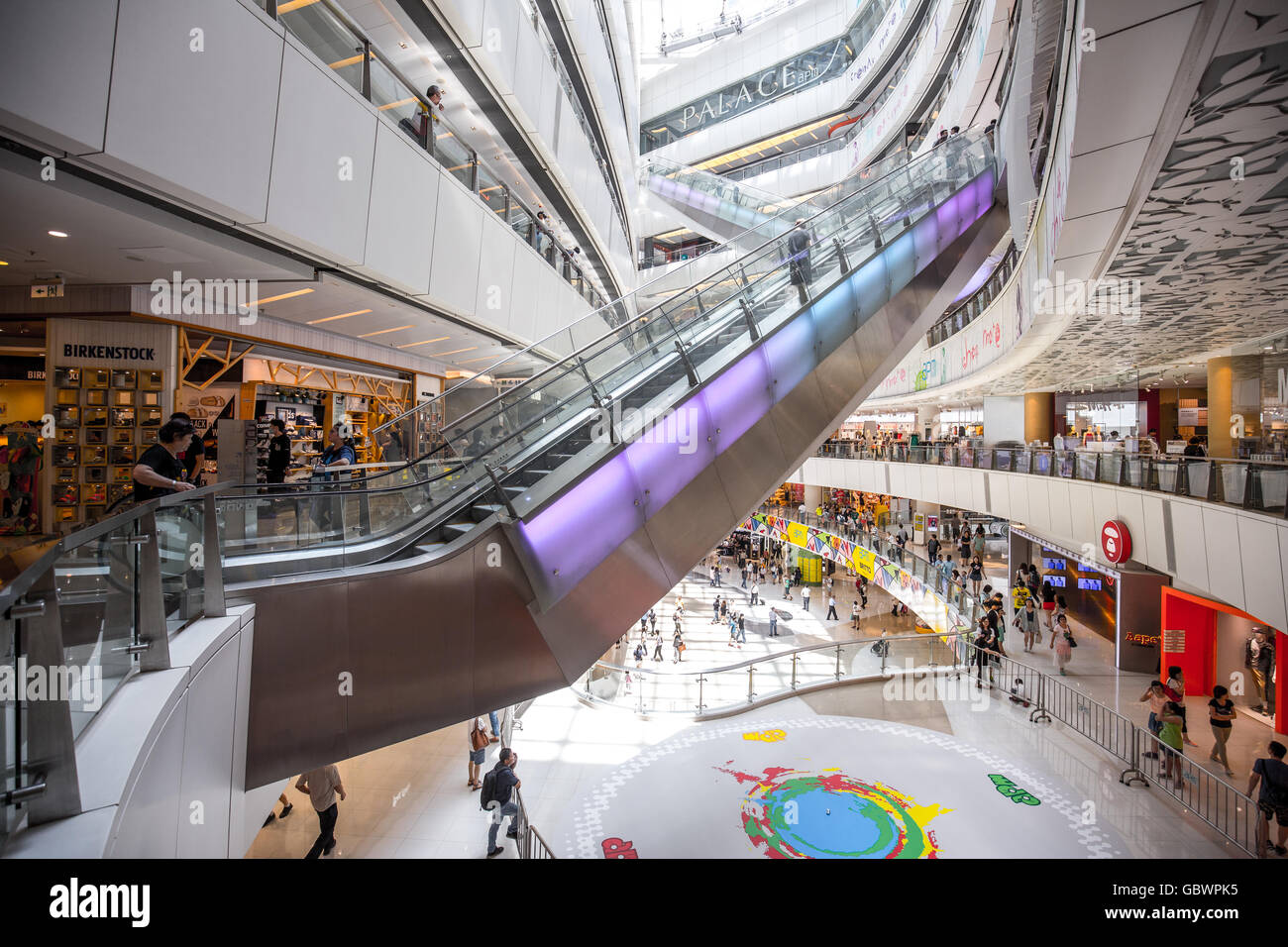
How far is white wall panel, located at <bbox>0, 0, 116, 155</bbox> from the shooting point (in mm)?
3475

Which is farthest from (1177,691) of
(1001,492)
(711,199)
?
(711,199)

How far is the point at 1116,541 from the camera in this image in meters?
11.1

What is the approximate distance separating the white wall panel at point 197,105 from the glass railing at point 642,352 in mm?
2734

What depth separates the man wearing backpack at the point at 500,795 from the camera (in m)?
7.29

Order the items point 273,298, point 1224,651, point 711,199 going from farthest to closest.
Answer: point 711,199 < point 1224,651 < point 273,298

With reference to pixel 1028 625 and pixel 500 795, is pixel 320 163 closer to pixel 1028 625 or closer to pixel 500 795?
pixel 500 795

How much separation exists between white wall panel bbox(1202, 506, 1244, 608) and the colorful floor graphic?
11.3ft

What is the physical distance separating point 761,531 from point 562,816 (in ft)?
95.1

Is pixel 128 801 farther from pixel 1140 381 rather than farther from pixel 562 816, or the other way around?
pixel 1140 381

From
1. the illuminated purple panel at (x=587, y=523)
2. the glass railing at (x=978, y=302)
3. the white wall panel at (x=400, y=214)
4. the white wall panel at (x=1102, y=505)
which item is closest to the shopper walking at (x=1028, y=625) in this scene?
the white wall panel at (x=1102, y=505)

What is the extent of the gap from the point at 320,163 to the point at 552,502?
4.05 meters

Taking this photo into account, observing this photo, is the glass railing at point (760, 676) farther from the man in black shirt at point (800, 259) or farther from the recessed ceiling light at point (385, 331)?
the recessed ceiling light at point (385, 331)
